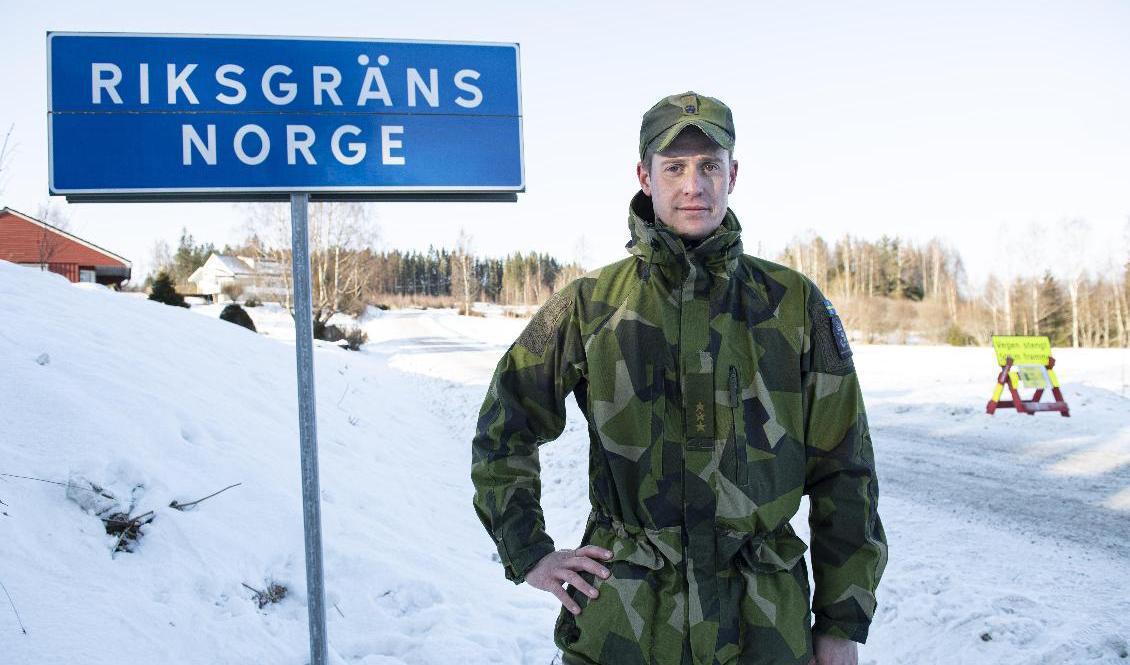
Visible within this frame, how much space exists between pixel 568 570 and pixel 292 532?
2.66 meters

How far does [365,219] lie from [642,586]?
1166 inches

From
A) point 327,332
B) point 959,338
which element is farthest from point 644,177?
point 959,338

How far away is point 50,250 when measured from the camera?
2572cm

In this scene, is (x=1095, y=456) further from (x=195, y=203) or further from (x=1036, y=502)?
(x=195, y=203)

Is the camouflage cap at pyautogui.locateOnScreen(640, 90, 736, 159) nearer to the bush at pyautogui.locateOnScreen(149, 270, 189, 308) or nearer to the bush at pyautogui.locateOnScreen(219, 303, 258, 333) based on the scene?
the bush at pyautogui.locateOnScreen(219, 303, 258, 333)

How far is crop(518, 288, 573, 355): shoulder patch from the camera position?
5.69 ft

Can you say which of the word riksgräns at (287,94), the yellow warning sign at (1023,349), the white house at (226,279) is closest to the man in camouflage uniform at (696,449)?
the word riksgräns at (287,94)

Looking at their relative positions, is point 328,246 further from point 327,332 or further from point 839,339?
point 839,339

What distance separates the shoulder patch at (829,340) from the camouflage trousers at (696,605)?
443 millimetres

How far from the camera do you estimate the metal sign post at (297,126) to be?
2.30 meters

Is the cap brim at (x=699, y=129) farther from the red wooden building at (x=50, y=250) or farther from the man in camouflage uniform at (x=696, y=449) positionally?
the red wooden building at (x=50, y=250)

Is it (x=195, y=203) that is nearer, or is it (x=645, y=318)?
(x=645, y=318)

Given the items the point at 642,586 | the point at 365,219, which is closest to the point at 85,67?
the point at 642,586

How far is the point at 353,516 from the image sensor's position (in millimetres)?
4531
